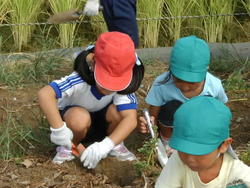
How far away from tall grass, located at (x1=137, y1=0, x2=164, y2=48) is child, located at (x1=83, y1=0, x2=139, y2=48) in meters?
0.98

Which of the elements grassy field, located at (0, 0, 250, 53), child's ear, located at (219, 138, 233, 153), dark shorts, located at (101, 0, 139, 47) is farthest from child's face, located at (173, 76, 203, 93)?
grassy field, located at (0, 0, 250, 53)

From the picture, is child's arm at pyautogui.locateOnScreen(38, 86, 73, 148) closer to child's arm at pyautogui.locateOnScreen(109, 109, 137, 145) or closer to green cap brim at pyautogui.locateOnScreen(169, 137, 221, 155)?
child's arm at pyautogui.locateOnScreen(109, 109, 137, 145)

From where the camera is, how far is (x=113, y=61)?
3.07 metres

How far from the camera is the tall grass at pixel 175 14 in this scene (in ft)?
16.5

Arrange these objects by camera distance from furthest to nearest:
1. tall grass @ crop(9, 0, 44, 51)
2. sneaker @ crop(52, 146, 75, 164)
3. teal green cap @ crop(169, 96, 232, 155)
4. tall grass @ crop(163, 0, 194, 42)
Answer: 1. tall grass @ crop(163, 0, 194, 42)
2. tall grass @ crop(9, 0, 44, 51)
3. sneaker @ crop(52, 146, 75, 164)
4. teal green cap @ crop(169, 96, 232, 155)

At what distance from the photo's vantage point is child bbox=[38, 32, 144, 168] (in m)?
3.11

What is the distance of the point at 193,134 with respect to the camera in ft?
7.31

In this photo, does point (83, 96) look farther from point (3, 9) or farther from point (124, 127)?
point (3, 9)

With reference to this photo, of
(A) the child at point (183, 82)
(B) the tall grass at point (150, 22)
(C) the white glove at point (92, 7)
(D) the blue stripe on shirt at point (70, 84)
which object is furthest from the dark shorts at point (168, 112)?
(B) the tall grass at point (150, 22)

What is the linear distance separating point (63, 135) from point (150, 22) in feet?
6.51

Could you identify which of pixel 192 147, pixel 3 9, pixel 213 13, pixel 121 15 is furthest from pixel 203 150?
pixel 3 9

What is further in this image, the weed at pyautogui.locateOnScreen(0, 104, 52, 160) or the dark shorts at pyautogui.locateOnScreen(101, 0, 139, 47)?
the dark shorts at pyautogui.locateOnScreen(101, 0, 139, 47)

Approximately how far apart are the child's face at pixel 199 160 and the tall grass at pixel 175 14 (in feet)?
9.07

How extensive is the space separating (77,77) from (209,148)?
123 cm
